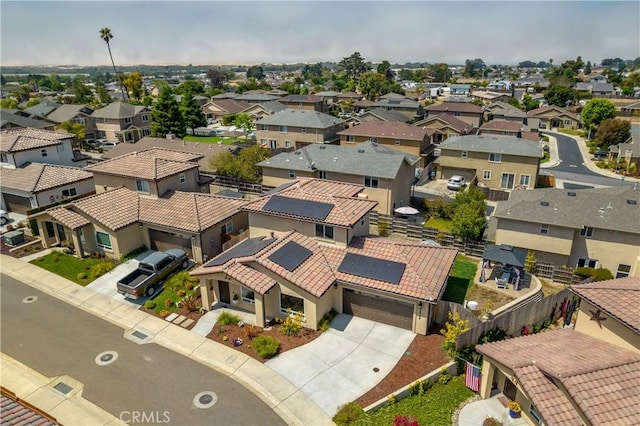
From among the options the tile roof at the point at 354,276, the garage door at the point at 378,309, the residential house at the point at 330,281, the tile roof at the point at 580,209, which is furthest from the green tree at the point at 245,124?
the garage door at the point at 378,309

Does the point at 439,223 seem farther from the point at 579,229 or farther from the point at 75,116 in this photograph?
the point at 75,116

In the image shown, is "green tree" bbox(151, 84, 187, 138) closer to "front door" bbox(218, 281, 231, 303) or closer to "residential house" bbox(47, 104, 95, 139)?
"residential house" bbox(47, 104, 95, 139)

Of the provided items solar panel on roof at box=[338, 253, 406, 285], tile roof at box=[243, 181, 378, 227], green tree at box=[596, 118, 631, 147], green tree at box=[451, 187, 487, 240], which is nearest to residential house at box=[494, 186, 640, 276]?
green tree at box=[451, 187, 487, 240]

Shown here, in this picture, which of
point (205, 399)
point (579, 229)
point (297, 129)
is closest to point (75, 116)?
point (297, 129)

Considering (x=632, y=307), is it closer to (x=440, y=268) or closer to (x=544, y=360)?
(x=544, y=360)

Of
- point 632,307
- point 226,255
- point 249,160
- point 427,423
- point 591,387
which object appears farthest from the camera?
point 249,160

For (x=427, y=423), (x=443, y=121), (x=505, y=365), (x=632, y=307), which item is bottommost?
(x=427, y=423)

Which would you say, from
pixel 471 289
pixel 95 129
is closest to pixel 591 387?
pixel 471 289
